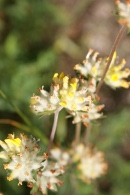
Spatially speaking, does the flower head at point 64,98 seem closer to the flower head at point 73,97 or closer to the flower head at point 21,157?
the flower head at point 73,97

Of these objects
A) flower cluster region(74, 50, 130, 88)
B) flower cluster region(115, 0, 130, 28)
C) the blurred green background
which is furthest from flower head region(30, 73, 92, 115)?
the blurred green background

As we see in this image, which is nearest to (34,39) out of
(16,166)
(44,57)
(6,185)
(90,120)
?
(44,57)

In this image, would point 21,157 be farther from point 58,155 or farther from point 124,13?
point 124,13

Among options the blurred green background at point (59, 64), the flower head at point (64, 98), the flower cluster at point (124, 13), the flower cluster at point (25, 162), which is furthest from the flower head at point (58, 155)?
the flower cluster at point (124, 13)

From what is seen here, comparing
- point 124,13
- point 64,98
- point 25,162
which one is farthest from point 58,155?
point 124,13

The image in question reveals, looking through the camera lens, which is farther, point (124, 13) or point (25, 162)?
point (25, 162)

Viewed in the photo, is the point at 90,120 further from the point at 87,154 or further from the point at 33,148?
the point at 87,154

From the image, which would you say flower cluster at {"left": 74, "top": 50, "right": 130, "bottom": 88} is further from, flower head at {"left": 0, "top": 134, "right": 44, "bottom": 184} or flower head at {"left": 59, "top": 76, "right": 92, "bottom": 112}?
flower head at {"left": 0, "top": 134, "right": 44, "bottom": 184}
